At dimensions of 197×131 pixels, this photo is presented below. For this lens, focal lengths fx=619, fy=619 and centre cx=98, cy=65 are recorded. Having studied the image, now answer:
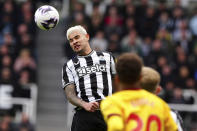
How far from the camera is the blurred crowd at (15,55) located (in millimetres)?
14812

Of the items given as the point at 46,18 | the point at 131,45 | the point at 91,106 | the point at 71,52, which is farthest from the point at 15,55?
the point at 91,106

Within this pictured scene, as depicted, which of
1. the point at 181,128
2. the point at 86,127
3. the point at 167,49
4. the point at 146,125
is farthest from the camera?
the point at 167,49

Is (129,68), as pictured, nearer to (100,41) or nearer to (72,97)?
(72,97)

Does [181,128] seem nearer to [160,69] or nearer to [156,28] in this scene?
[160,69]

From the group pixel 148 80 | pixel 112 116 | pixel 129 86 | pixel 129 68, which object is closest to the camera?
pixel 112 116

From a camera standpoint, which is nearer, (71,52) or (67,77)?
(67,77)

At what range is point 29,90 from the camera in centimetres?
1514

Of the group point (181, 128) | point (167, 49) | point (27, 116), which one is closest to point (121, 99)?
point (181, 128)

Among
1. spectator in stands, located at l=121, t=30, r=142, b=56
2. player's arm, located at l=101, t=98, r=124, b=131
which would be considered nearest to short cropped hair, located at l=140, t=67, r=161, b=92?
player's arm, located at l=101, t=98, r=124, b=131

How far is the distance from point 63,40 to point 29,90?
282 centimetres

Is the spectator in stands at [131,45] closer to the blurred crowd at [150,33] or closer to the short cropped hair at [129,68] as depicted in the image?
the blurred crowd at [150,33]

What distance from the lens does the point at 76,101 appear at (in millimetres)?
7551

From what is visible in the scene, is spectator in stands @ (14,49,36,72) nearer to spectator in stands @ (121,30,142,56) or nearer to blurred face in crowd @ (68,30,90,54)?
spectator in stands @ (121,30,142,56)

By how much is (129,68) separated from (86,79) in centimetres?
258
